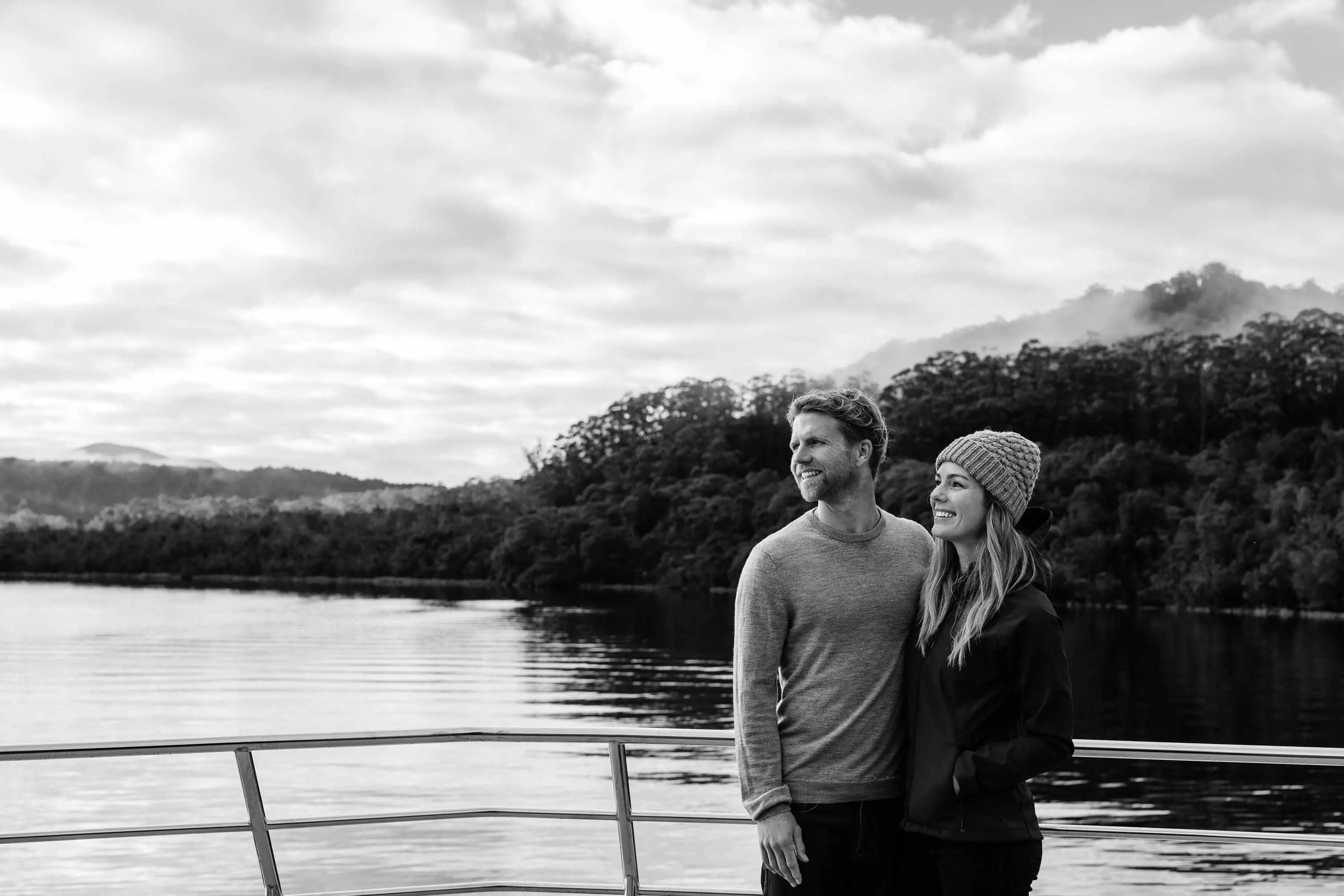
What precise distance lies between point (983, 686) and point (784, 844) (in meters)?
0.47

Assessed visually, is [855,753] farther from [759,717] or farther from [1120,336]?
[1120,336]

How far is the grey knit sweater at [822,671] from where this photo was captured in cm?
260

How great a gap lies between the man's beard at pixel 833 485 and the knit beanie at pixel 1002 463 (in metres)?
0.18

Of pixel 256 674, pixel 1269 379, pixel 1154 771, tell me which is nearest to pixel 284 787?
pixel 1154 771

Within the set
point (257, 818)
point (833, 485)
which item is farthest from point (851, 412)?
point (257, 818)

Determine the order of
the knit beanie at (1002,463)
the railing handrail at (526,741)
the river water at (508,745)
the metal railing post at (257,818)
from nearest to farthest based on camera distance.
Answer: the knit beanie at (1002,463), the railing handrail at (526,741), the metal railing post at (257,818), the river water at (508,745)

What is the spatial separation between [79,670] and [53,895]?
3826 centimetres

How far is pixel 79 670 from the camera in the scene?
56969 mm

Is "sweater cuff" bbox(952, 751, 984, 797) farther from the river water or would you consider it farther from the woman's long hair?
Result: the river water

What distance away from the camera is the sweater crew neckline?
8.75 feet

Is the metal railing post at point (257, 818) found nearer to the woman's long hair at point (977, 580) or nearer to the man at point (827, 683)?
the man at point (827, 683)

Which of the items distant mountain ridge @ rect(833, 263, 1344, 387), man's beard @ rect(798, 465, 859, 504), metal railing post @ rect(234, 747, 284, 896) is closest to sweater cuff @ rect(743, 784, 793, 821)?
man's beard @ rect(798, 465, 859, 504)

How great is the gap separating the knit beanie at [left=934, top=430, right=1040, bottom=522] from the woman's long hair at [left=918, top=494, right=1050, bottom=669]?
0.04 metres

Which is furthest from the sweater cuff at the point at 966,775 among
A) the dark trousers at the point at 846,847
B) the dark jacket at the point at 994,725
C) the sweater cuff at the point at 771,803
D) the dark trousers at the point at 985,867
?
the sweater cuff at the point at 771,803
